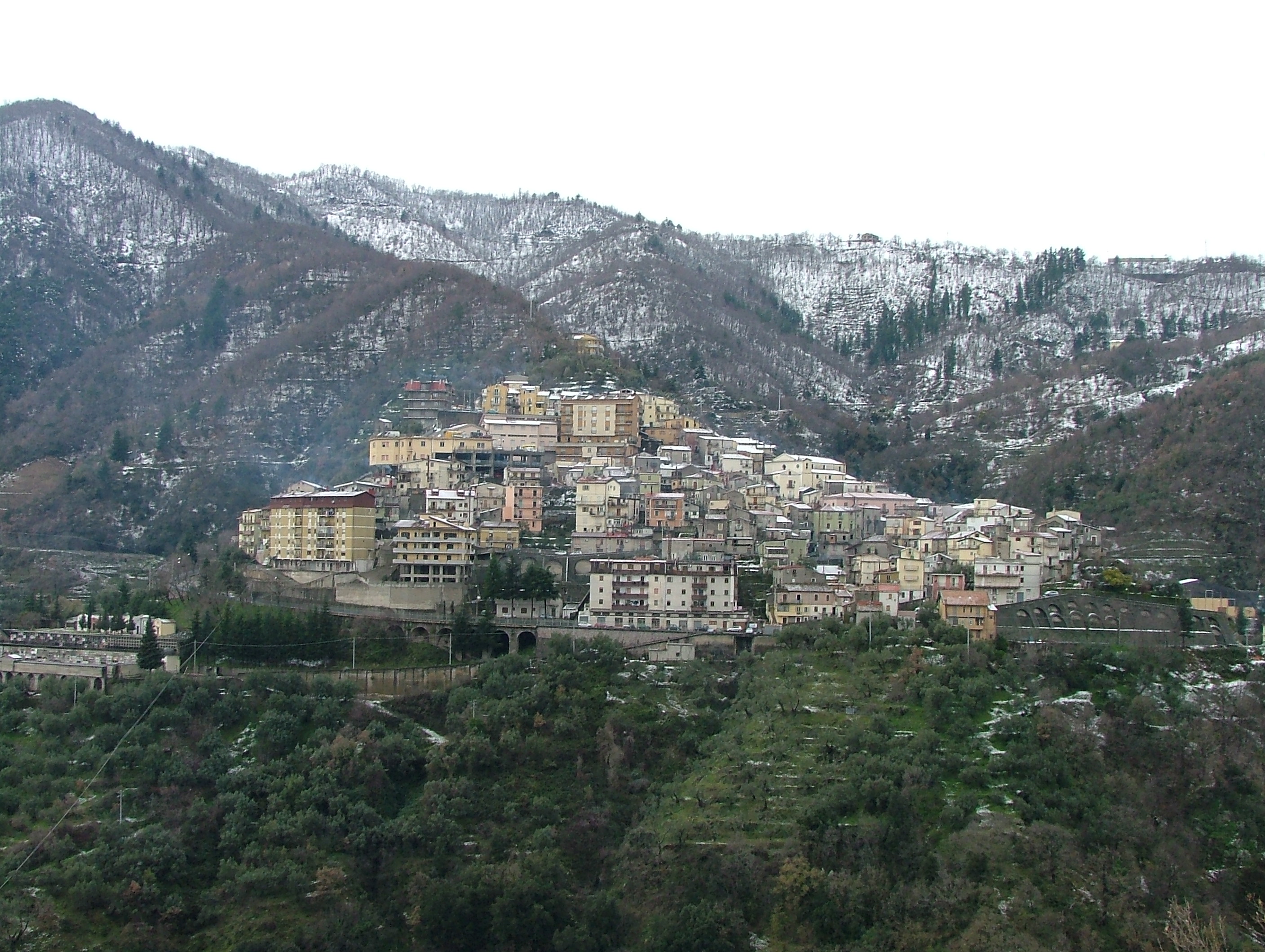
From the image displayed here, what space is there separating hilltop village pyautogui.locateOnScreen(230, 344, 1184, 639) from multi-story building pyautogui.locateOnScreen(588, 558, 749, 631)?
1.9 inches

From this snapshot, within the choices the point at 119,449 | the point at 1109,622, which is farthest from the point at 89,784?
the point at 119,449

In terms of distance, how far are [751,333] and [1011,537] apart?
Result: 51.2 m

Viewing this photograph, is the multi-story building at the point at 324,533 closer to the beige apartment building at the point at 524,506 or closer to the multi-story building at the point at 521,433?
the beige apartment building at the point at 524,506

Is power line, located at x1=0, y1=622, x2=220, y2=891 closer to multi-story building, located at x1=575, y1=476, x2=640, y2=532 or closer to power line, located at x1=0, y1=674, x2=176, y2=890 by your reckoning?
power line, located at x1=0, y1=674, x2=176, y2=890

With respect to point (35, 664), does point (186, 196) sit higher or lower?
higher

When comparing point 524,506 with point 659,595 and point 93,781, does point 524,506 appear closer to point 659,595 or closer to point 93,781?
point 659,595

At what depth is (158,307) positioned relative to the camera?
283ft

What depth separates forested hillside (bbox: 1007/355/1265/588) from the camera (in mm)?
50969

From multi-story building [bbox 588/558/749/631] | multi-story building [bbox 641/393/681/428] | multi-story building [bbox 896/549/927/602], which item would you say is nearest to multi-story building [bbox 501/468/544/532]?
multi-story building [bbox 588/558/749/631]

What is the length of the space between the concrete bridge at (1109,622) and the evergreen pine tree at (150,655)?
22.6 m

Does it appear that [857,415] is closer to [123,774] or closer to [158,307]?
[158,307]

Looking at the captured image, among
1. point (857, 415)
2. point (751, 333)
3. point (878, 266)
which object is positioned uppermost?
point (878, 266)

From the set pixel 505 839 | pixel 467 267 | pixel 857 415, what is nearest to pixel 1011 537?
pixel 505 839

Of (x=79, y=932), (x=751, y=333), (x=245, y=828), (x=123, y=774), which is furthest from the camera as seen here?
(x=751, y=333)
